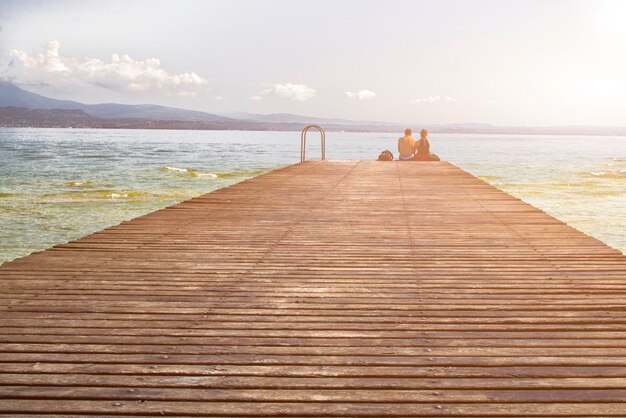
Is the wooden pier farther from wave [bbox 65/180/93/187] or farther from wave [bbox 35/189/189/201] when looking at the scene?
wave [bbox 65/180/93/187]

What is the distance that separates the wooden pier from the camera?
2.64m

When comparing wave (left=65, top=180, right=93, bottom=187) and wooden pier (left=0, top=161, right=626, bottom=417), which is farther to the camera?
wave (left=65, top=180, right=93, bottom=187)

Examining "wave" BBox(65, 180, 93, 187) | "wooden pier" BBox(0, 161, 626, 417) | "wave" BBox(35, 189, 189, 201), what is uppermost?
"wooden pier" BBox(0, 161, 626, 417)

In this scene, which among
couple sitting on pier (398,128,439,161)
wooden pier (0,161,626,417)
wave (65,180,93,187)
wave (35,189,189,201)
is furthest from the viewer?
wave (65,180,93,187)

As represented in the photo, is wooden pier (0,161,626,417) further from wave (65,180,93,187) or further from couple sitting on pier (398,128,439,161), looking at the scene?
wave (65,180,93,187)

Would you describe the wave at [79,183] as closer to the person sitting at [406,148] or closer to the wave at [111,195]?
the wave at [111,195]

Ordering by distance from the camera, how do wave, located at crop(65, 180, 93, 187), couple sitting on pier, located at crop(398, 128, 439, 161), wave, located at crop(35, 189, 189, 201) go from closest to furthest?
couple sitting on pier, located at crop(398, 128, 439, 161) < wave, located at crop(35, 189, 189, 201) < wave, located at crop(65, 180, 93, 187)

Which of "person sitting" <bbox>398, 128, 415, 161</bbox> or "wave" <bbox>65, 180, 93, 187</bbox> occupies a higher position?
"person sitting" <bbox>398, 128, 415, 161</bbox>

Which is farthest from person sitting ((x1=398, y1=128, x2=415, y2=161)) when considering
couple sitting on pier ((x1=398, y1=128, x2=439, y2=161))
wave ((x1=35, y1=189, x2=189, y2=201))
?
wave ((x1=35, y1=189, x2=189, y2=201))

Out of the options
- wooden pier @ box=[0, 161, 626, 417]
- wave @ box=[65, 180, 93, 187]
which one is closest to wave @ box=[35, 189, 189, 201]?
wave @ box=[65, 180, 93, 187]

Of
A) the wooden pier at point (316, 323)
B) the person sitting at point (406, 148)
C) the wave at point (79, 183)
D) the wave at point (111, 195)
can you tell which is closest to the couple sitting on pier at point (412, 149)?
the person sitting at point (406, 148)

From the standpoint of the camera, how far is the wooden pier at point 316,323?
8.68ft

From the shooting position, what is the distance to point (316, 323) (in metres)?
3.59

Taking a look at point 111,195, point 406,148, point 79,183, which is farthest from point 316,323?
point 79,183
